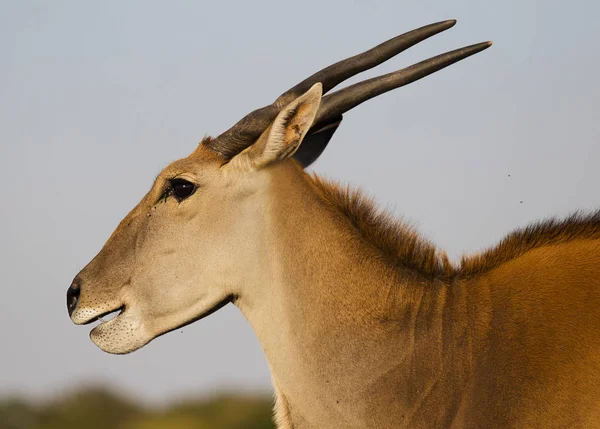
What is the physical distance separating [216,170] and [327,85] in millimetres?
1075

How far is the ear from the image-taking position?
6965 mm

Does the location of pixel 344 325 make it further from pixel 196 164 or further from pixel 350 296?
pixel 196 164

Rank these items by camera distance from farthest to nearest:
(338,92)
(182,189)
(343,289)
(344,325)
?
1. (338,92)
2. (182,189)
3. (343,289)
4. (344,325)

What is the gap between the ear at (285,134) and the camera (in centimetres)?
696

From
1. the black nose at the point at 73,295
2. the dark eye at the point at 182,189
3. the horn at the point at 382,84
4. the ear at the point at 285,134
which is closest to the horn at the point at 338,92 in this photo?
the horn at the point at 382,84

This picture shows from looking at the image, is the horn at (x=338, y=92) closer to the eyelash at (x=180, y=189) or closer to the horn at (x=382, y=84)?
the horn at (x=382, y=84)

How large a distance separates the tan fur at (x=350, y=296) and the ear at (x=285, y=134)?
11mm

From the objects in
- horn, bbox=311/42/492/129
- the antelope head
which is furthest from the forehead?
horn, bbox=311/42/492/129

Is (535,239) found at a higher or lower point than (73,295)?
lower

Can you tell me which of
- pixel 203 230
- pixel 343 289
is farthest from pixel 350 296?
pixel 203 230

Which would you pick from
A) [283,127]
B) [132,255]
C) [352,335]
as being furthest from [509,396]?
[132,255]

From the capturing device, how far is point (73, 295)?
734cm

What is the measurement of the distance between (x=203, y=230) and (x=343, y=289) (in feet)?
3.60

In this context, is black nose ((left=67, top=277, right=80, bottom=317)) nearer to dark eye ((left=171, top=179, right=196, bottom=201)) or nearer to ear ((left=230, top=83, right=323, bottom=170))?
dark eye ((left=171, top=179, right=196, bottom=201))
